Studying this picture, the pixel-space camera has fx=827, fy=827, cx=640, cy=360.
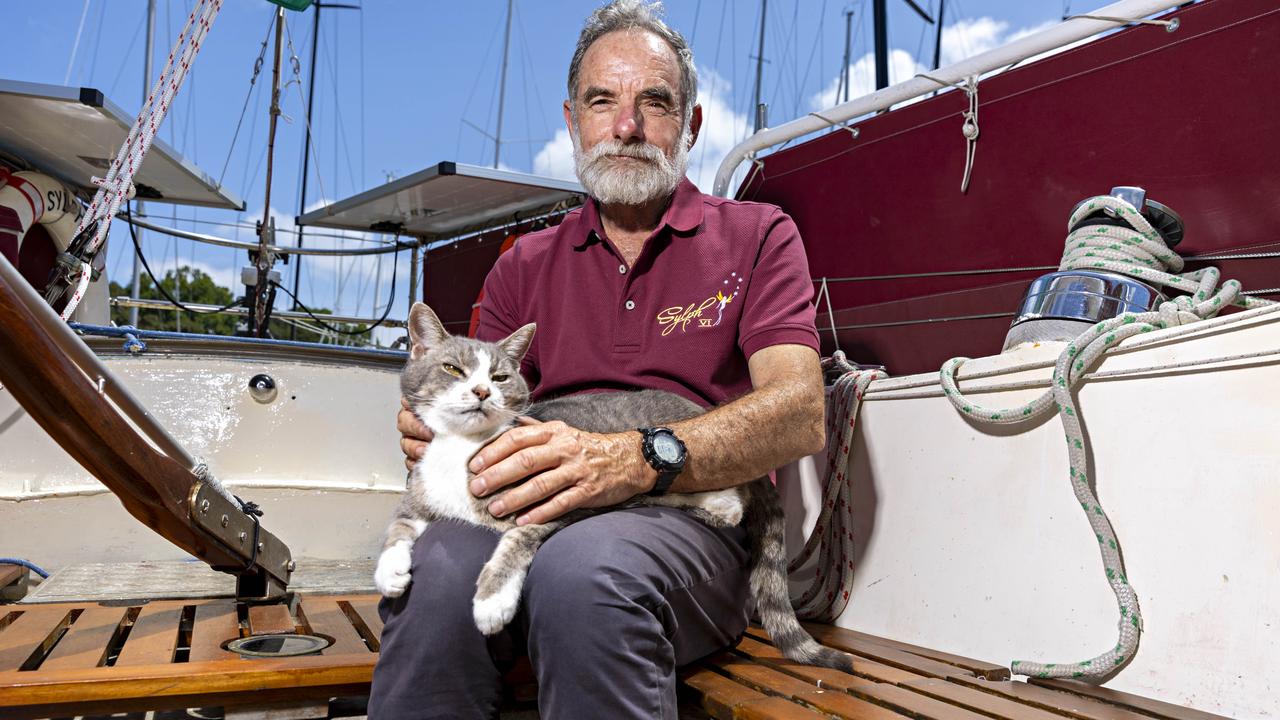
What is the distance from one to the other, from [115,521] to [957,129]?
14.2 feet

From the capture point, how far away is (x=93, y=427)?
64.9 inches

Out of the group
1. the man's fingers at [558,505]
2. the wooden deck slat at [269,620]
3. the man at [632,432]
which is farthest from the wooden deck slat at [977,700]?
the wooden deck slat at [269,620]

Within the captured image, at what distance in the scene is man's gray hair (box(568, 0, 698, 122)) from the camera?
2.17 m

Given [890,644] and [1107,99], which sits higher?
[1107,99]

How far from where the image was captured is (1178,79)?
10.6ft

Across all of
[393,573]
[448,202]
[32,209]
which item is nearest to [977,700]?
[393,573]

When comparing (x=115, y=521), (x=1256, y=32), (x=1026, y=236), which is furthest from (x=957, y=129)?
(x=115, y=521)

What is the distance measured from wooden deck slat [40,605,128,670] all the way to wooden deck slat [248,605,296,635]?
295 mm

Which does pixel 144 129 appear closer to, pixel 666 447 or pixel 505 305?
pixel 505 305

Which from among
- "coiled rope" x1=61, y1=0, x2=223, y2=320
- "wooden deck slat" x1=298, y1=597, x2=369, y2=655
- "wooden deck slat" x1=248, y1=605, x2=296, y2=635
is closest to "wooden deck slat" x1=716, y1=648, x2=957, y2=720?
"wooden deck slat" x1=298, y1=597, x2=369, y2=655

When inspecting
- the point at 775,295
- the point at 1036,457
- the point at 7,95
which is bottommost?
the point at 1036,457

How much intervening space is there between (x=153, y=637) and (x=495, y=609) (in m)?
1.02

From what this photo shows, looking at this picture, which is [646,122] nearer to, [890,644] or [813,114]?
[890,644]

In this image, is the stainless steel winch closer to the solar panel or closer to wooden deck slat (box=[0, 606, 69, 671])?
wooden deck slat (box=[0, 606, 69, 671])
